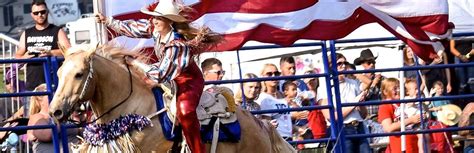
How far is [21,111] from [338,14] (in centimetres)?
341

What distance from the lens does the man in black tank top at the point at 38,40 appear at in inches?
447

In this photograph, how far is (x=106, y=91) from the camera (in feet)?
30.5

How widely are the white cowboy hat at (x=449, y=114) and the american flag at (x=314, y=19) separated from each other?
1.01 m

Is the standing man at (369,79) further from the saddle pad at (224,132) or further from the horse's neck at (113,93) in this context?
the horse's neck at (113,93)

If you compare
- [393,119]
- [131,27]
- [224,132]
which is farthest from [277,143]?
[393,119]

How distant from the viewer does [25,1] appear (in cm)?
3027

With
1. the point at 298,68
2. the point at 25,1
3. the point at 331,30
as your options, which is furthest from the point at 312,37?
the point at 25,1

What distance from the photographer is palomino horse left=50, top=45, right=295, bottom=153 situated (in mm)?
9023

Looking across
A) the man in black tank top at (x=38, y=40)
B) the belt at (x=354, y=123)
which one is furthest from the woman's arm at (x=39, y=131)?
the belt at (x=354, y=123)

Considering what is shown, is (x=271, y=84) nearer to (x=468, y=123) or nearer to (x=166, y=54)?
(x=468, y=123)

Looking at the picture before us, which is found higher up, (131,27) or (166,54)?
(131,27)

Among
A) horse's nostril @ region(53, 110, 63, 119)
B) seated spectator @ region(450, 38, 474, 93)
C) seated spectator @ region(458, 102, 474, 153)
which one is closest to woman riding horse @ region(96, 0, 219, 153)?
horse's nostril @ region(53, 110, 63, 119)

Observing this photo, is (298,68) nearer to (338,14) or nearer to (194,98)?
(338,14)

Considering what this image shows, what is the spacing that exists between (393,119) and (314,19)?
6.78 feet
